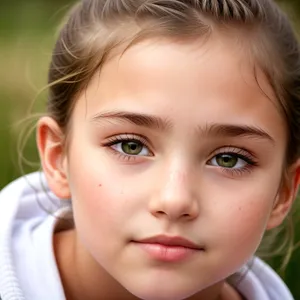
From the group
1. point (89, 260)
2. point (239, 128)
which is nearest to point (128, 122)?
point (239, 128)

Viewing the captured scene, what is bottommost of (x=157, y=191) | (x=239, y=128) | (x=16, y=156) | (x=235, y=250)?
(x=16, y=156)

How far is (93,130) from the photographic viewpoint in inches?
59.7

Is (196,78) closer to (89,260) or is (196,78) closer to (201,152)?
(201,152)

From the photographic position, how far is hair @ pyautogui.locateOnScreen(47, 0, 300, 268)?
4.85 feet

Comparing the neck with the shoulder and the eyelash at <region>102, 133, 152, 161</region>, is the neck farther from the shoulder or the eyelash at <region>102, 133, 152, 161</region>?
the eyelash at <region>102, 133, 152, 161</region>

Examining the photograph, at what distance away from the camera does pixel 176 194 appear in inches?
53.5

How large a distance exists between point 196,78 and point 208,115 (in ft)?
0.23

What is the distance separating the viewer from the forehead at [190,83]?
4.59ft

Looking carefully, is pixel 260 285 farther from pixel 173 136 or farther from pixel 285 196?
pixel 173 136

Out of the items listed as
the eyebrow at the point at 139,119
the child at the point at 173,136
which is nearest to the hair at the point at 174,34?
the child at the point at 173,136

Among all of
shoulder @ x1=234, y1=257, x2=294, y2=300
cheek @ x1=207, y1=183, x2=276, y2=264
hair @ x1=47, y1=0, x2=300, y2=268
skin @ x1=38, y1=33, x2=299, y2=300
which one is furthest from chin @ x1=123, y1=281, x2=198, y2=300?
shoulder @ x1=234, y1=257, x2=294, y2=300

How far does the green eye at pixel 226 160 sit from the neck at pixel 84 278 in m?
0.42

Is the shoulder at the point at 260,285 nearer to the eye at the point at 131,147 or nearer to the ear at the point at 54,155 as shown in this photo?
the ear at the point at 54,155

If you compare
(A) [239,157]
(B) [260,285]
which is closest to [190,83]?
(A) [239,157]
